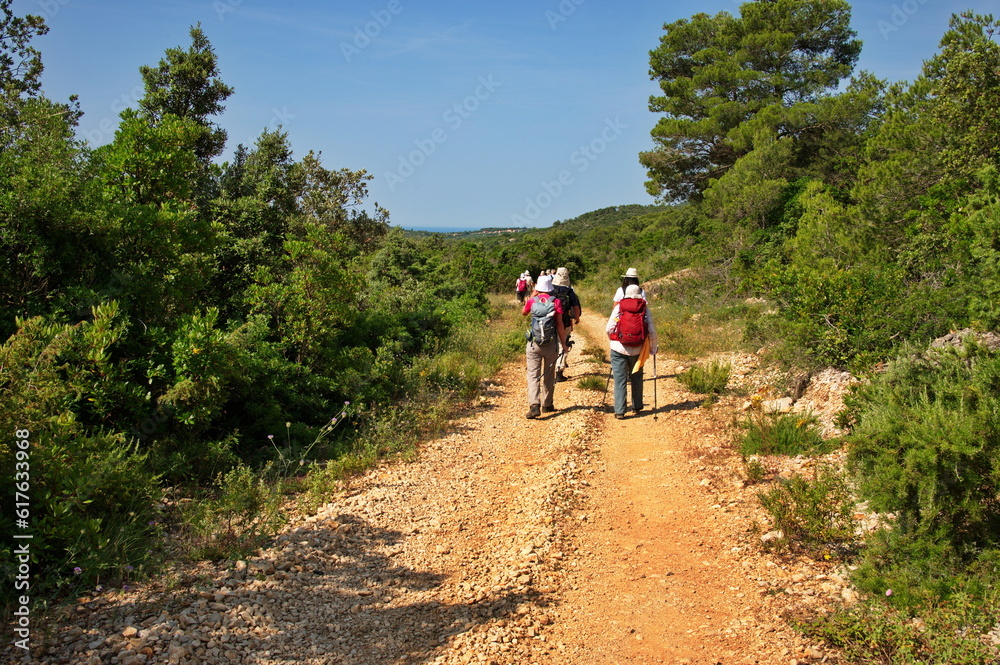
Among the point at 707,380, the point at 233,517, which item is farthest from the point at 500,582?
the point at 707,380

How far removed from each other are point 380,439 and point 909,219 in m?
8.63

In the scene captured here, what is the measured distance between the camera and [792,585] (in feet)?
14.0

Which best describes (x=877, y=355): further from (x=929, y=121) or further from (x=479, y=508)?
(x=929, y=121)

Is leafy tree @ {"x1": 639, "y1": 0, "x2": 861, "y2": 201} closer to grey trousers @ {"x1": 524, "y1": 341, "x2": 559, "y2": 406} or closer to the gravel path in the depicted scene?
grey trousers @ {"x1": 524, "y1": 341, "x2": 559, "y2": 406}

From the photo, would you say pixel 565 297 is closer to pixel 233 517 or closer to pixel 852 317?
pixel 852 317

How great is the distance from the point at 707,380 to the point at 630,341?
1678 mm

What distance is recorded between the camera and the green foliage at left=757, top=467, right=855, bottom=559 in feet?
15.1

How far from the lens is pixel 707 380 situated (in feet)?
30.4

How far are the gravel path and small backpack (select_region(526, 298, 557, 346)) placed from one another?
6.21 feet

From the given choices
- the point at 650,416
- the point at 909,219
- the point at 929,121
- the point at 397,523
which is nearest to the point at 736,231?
the point at 929,121

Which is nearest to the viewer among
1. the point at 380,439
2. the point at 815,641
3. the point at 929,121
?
the point at 815,641

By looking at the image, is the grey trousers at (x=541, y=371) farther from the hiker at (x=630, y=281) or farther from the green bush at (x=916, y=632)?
→ the green bush at (x=916, y=632)

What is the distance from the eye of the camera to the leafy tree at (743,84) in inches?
933
